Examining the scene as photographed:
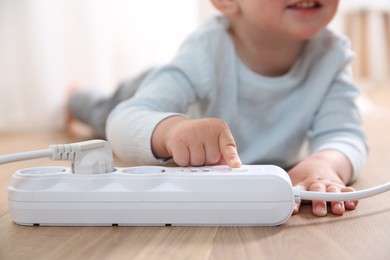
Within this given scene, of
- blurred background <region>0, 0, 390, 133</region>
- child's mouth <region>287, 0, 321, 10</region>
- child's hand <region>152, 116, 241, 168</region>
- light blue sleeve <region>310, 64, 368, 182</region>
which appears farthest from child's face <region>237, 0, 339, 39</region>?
blurred background <region>0, 0, 390, 133</region>

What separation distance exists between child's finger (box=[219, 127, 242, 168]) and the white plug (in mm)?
112

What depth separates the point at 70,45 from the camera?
1.58m

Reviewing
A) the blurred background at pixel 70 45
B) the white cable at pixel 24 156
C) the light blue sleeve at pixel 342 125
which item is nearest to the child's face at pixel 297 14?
the light blue sleeve at pixel 342 125

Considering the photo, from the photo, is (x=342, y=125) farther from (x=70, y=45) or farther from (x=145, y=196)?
(x=70, y=45)

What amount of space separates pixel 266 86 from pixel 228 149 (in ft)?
1.24

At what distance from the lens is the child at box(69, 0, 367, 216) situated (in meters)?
0.83

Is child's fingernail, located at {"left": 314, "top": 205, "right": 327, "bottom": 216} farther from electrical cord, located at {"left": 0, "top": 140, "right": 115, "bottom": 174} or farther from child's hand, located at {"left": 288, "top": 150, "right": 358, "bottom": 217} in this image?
electrical cord, located at {"left": 0, "top": 140, "right": 115, "bottom": 174}

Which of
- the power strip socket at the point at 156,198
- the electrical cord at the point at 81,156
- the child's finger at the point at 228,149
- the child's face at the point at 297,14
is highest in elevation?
the child's face at the point at 297,14

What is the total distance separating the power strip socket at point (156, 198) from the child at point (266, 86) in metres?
0.22

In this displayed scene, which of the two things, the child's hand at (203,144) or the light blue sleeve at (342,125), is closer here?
the child's hand at (203,144)

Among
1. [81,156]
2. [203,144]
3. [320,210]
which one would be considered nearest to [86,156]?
[81,156]

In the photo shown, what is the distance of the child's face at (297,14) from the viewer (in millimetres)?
841

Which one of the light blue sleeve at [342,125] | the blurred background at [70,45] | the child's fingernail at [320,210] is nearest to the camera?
the child's fingernail at [320,210]

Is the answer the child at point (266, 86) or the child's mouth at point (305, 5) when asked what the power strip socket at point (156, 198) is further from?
the child's mouth at point (305, 5)
